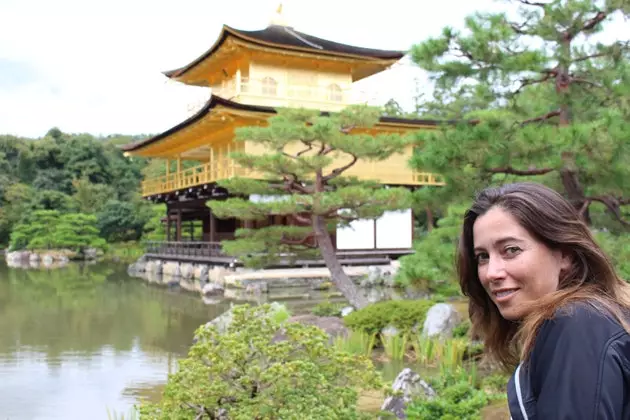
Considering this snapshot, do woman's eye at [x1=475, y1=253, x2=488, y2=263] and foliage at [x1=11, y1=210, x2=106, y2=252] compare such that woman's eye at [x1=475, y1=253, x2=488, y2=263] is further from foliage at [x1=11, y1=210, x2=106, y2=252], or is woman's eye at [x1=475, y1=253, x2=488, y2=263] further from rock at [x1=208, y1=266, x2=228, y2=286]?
foliage at [x1=11, y1=210, x2=106, y2=252]

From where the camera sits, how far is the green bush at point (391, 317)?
22.4ft

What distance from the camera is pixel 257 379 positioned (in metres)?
2.94

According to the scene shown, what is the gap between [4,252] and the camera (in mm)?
31000

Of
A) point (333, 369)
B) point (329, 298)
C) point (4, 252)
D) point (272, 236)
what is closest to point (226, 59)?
point (329, 298)

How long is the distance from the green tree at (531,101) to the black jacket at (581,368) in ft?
15.0

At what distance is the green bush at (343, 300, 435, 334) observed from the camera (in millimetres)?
6812

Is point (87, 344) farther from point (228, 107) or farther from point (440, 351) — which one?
point (228, 107)

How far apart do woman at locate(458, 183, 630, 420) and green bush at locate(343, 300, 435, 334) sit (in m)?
5.66

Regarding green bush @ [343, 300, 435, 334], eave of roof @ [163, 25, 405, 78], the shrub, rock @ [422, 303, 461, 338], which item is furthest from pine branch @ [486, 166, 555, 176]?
eave of roof @ [163, 25, 405, 78]

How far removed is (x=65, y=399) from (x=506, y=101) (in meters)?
4.71

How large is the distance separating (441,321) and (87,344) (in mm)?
4506

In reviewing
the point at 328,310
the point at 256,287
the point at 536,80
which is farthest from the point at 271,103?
the point at 536,80

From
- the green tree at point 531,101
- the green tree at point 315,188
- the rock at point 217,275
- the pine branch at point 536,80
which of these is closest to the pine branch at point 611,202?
the green tree at point 531,101

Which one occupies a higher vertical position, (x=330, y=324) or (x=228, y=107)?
(x=228, y=107)
